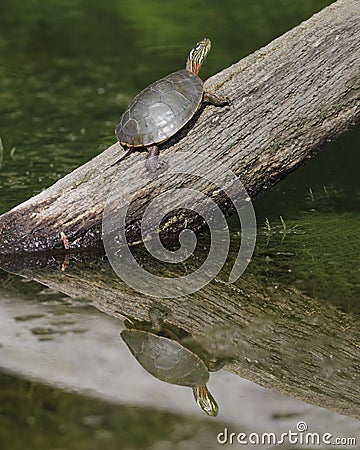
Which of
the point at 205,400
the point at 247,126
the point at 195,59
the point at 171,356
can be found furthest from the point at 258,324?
the point at 195,59

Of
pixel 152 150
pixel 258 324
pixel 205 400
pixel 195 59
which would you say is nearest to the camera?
pixel 205 400

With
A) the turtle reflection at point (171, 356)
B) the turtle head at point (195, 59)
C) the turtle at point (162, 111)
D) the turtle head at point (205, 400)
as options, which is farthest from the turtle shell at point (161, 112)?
the turtle head at point (205, 400)

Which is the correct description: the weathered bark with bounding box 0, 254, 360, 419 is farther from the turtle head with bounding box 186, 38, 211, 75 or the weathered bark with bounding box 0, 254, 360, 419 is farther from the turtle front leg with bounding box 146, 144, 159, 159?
the turtle head with bounding box 186, 38, 211, 75

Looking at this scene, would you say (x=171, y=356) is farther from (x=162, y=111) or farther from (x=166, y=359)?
(x=162, y=111)

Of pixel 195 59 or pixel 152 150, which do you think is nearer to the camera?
pixel 152 150

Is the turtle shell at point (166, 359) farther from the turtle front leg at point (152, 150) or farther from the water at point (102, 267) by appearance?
the turtle front leg at point (152, 150)

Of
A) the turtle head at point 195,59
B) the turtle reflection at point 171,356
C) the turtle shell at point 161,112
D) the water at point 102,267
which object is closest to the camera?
the water at point 102,267
